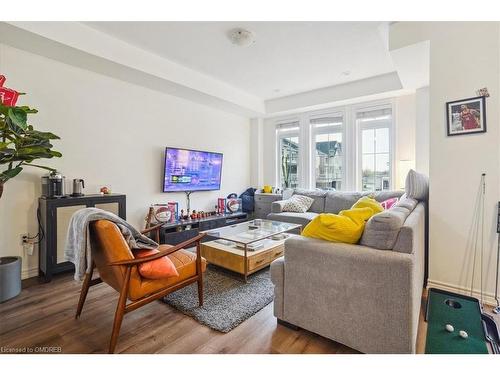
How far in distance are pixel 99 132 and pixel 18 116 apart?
151 cm

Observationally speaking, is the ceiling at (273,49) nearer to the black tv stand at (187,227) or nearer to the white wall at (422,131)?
the white wall at (422,131)

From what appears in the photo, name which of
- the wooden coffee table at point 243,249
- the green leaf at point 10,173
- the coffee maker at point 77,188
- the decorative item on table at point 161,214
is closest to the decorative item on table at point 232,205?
the decorative item on table at point 161,214

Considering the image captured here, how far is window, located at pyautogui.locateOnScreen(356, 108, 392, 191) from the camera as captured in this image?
4.30m

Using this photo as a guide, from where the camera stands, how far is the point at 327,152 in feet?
16.3

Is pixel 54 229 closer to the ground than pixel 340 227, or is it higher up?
closer to the ground

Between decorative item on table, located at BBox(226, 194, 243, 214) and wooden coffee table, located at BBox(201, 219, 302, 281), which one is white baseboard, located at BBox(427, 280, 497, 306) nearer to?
wooden coffee table, located at BBox(201, 219, 302, 281)

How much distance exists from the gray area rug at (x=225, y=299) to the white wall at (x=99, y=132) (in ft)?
5.95

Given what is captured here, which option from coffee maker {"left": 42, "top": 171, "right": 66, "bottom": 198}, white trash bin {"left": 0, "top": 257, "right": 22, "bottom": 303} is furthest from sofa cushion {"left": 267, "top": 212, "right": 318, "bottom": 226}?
white trash bin {"left": 0, "top": 257, "right": 22, "bottom": 303}

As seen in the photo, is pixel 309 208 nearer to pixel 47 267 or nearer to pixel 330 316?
pixel 330 316

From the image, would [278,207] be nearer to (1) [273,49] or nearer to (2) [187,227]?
(2) [187,227]

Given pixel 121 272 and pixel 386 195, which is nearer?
pixel 121 272

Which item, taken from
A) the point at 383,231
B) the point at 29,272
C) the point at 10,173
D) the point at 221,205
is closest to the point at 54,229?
the point at 29,272
